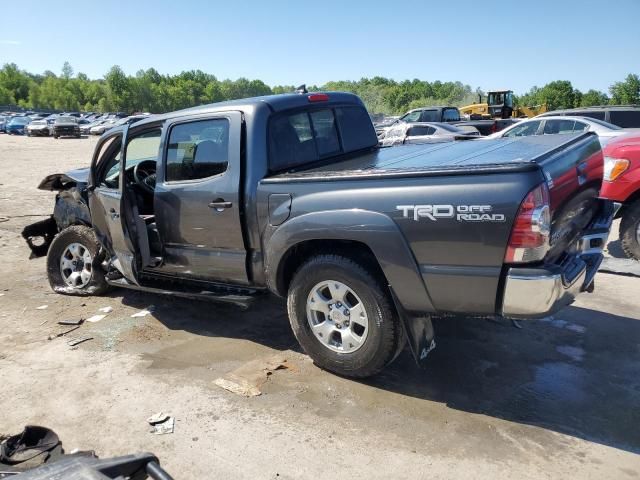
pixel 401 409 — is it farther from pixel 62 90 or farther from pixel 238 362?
pixel 62 90

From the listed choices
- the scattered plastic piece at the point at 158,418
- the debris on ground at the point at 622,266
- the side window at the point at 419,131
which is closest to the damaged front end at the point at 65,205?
the scattered plastic piece at the point at 158,418

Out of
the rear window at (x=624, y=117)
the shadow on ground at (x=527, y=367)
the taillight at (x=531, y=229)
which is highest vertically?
the rear window at (x=624, y=117)

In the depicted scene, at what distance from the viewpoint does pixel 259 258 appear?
4.18 m

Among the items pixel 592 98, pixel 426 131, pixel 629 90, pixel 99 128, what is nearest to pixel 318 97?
pixel 426 131

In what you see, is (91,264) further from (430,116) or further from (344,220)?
(430,116)

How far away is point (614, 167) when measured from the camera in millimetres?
6340

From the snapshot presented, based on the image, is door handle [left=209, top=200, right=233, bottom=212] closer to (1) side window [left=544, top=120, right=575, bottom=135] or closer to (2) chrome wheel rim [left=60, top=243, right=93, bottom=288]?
(2) chrome wheel rim [left=60, top=243, right=93, bottom=288]

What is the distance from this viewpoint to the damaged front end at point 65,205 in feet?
19.2

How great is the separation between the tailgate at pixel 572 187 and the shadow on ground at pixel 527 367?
0.98 metres

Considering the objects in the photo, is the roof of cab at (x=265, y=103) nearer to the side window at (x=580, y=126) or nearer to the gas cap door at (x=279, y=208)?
the gas cap door at (x=279, y=208)

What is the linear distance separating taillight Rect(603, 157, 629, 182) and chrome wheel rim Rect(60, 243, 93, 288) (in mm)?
6332

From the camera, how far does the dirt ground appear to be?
9.64 ft

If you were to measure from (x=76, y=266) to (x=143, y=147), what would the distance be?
179 cm

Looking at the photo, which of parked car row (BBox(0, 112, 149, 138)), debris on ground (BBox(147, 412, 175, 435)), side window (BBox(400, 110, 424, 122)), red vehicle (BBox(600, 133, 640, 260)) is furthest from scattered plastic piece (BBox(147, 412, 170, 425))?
parked car row (BBox(0, 112, 149, 138))
